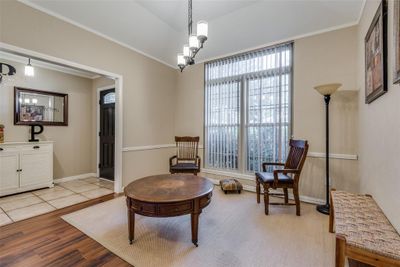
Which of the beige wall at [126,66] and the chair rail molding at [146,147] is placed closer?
the beige wall at [126,66]

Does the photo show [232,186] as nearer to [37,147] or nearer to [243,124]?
[243,124]

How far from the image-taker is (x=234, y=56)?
148 inches

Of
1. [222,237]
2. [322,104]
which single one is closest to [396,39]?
[322,104]

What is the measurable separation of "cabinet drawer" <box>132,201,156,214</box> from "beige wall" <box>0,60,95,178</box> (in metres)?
3.44

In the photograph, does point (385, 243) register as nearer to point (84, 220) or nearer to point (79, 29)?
point (84, 220)

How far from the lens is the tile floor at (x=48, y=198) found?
8.48 ft

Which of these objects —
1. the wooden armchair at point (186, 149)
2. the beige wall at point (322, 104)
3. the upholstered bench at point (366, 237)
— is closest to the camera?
the upholstered bench at point (366, 237)

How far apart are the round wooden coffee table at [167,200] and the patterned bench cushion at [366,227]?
1.14 m

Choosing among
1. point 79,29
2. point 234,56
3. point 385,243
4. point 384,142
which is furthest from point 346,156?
point 79,29

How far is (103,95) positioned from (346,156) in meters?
5.08

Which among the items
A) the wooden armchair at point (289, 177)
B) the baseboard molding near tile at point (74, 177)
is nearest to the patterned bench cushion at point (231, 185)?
the wooden armchair at point (289, 177)

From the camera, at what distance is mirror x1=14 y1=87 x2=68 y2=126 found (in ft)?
11.9

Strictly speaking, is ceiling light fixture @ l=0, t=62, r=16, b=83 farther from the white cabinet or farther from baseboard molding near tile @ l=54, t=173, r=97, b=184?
baseboard molding near tile @ l=54, t=173, r=97, b=184

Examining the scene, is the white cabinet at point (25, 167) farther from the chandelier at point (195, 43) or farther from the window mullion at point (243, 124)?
the window mullion at point (243, 124)
